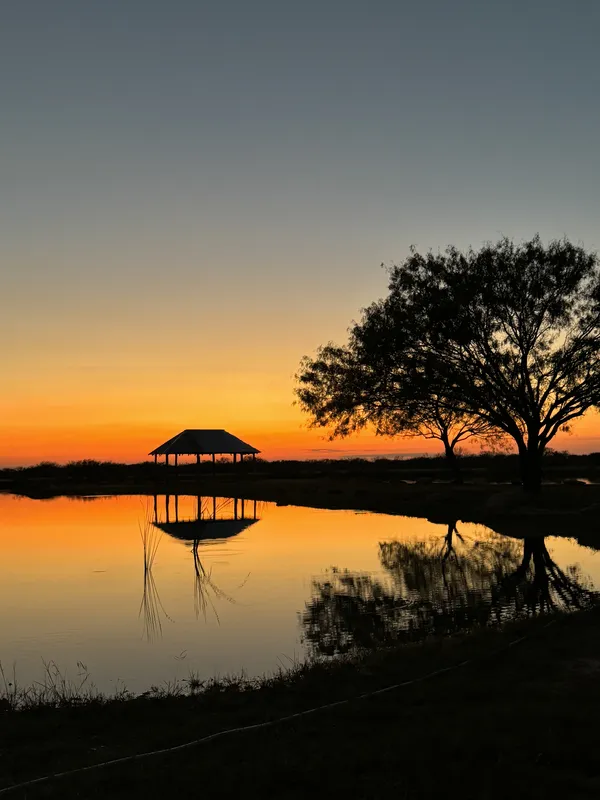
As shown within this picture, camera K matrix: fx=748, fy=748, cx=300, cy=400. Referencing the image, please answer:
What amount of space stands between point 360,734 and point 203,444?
2320 inches

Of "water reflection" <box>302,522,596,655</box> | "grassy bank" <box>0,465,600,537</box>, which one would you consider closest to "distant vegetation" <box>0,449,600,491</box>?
"grassy bank" <box>0,465,600,537</box>

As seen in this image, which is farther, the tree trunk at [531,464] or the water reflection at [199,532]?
the tree trunk at [531,464]

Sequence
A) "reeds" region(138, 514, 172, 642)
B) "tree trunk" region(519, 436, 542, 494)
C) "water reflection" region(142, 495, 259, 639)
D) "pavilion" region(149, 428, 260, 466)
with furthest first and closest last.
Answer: "pavilion" region(149, 428, 260, 466) < "tree trunk" region(519, 436, 542, 494) < "water reflection" region(142, 495, 259, 639) < "reeds" region(138, 514, 172, 642)

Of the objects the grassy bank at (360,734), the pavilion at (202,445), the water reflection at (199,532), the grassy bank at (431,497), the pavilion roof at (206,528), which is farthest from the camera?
the pavilion at (202,445)

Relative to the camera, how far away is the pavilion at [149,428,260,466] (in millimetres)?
65188

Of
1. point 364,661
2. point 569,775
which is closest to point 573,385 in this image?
point 364,661

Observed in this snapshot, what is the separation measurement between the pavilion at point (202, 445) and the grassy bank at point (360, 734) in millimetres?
54604

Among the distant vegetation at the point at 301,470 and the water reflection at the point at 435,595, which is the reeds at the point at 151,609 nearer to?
the water reflection at the point at 435,595

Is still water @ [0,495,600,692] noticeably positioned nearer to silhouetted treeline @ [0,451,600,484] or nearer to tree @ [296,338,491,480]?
tree @ [296,338,491,480]

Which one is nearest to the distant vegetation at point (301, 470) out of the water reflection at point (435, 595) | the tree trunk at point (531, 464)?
the tree trunk at point (531, 464)

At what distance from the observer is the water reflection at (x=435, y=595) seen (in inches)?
572

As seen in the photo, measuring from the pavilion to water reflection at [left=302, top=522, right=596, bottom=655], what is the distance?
40.4 meters

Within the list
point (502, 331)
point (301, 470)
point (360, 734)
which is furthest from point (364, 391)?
point (301, 470)

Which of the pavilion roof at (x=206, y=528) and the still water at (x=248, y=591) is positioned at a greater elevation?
the pavilion roof at (x=206, y=528)
